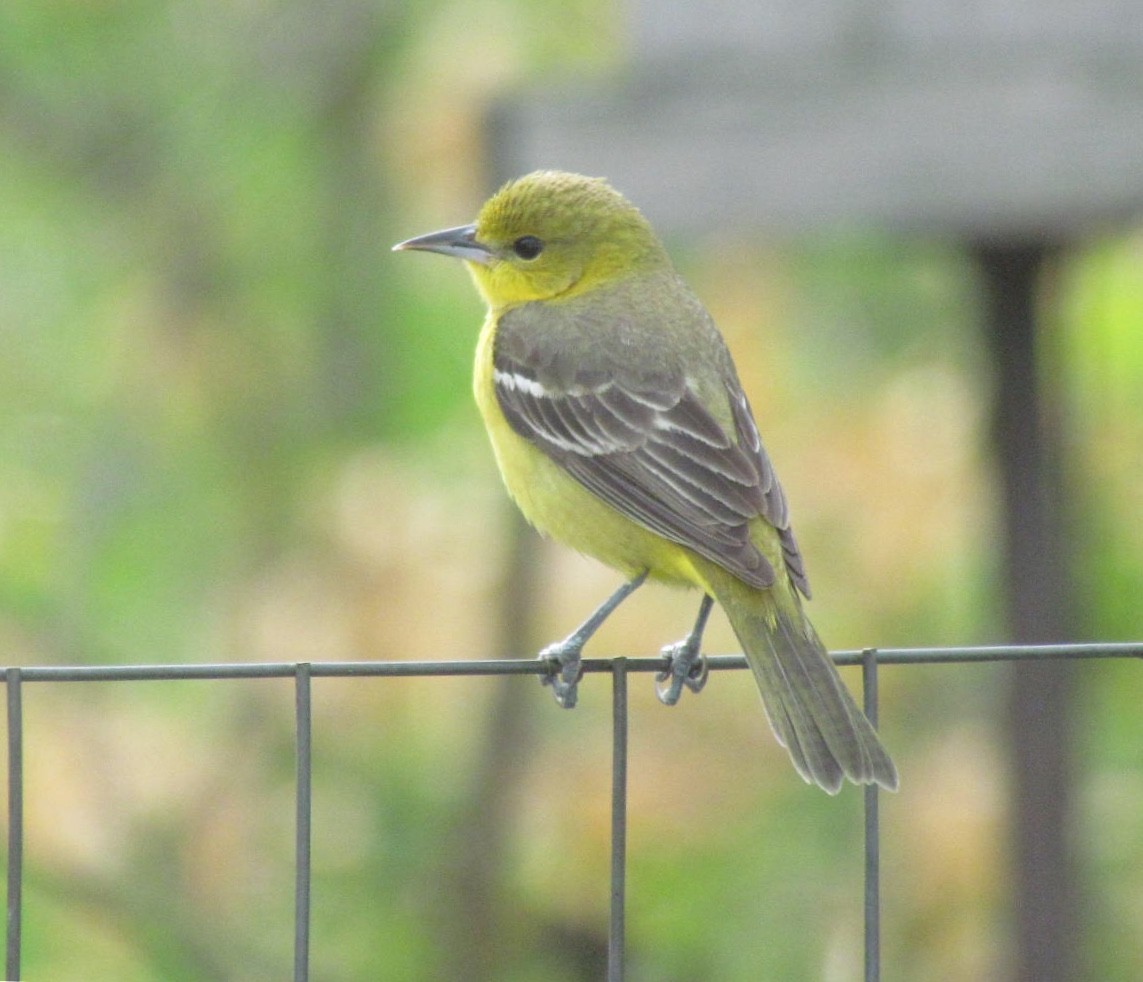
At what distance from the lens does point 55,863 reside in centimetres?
672

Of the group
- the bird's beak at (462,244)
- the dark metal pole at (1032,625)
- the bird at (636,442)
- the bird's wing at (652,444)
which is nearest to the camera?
the bird at (636,442)

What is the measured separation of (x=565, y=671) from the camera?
3.53 meters

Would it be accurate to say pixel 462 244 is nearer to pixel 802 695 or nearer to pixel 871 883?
pixel 802 695

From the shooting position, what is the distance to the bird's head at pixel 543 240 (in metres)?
4.90

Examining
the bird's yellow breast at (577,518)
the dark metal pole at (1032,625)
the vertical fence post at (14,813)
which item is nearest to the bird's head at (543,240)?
the bird's yellow breast at (577,518)

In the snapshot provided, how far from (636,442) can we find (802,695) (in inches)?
A: 34.9

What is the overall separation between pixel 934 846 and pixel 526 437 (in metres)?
3.49

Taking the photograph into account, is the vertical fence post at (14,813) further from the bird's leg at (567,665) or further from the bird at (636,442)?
the bird at (636,442)

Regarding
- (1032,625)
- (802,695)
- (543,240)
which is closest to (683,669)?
(802,695)

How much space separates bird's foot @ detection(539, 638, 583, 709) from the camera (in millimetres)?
3485

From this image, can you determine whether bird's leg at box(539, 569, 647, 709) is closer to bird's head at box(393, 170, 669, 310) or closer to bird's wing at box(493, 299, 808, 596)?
bird's wing at box(493, 299, 808, 596)

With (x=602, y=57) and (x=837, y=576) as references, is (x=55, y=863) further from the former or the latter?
(x=602, y=57)

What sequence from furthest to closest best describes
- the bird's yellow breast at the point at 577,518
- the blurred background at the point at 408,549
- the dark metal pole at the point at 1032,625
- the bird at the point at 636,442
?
the blurred background at the point at 408,549 → the dark metal pole at the point at 1032,625 → the bird's yellow breast at the point at 577,518 → the bird at the point at 636,442

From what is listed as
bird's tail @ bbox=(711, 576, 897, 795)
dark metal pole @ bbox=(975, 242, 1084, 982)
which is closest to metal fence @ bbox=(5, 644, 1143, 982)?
bird's tail @ bbox=(711, 576, 897, 795)
